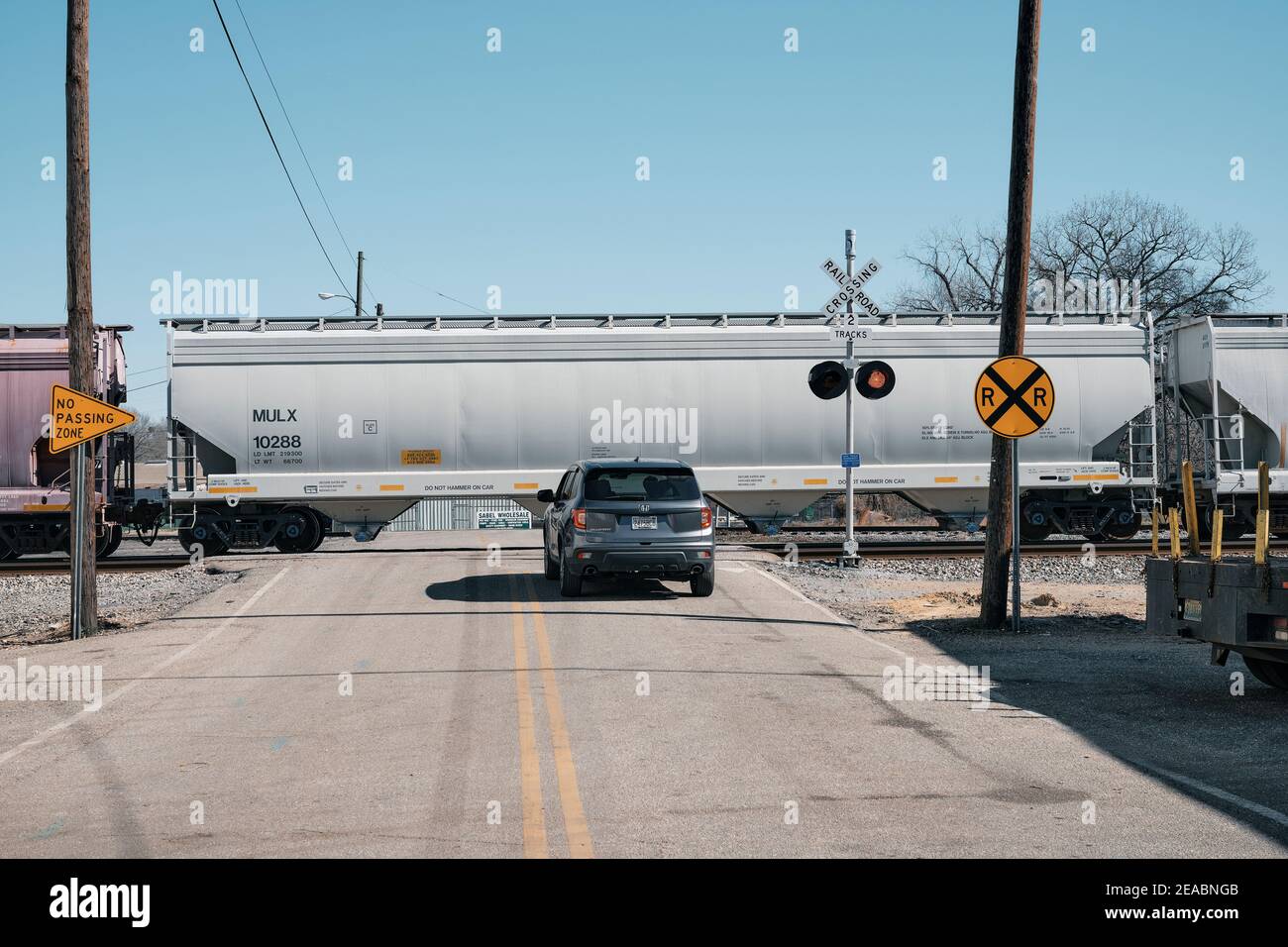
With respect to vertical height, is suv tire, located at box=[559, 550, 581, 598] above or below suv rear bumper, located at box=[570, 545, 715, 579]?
below

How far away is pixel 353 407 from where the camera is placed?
987 inches

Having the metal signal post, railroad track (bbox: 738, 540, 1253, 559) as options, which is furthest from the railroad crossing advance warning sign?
railroad track (bbox: 738, 540, 1253, 559)

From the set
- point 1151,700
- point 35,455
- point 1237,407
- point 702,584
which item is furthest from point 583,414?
point 1151,700

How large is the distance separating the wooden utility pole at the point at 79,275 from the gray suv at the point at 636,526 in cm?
591

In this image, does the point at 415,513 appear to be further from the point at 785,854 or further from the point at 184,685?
the point at 785,854

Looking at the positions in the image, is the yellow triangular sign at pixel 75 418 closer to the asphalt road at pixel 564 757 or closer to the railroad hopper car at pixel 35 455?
the asphalt road at pixel 564 757

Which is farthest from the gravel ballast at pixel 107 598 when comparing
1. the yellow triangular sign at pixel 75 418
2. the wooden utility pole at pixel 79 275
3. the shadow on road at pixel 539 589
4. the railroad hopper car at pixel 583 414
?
the shadow on road at pixel 539 589

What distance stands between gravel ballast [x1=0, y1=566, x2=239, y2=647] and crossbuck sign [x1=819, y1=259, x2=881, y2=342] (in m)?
10.7

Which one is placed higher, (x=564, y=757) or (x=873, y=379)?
(x=873, y=379)

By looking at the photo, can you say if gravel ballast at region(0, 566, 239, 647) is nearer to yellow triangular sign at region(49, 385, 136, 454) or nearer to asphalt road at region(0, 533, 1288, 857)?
yellow triangular sign at region(49, 385, 136, 454)

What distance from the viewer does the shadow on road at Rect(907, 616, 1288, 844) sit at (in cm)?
762

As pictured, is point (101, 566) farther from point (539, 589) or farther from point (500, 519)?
point (500, 519)

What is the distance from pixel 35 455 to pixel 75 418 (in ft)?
32.6

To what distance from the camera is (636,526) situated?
16.5 metres
